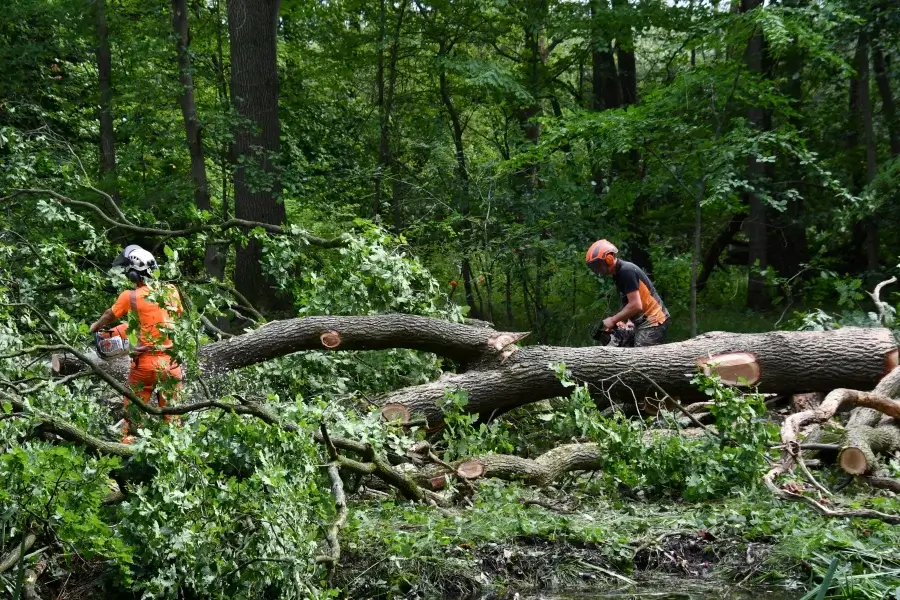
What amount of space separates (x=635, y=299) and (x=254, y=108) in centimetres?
589

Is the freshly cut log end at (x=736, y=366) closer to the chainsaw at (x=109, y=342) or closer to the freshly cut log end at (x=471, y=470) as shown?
the freshly cut log end at (x=471, y=470)

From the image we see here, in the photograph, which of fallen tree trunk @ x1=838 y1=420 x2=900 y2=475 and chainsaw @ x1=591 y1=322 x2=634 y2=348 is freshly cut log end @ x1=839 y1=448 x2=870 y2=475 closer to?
fallen tree trunk @ x1=838 y1=420 x2=900 y2=475

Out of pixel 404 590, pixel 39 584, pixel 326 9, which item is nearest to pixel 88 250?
pixel 39 584

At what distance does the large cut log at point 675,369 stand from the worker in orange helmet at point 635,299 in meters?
0.97

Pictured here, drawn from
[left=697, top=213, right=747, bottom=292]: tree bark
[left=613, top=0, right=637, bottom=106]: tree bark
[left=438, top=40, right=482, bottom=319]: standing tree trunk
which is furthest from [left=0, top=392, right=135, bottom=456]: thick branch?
[left=613, top=0, right=637, bottom=106]: tree bark

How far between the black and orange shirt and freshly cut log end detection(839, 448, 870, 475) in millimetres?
2604

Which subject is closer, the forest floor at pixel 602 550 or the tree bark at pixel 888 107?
the forest floor at pixel 602 550

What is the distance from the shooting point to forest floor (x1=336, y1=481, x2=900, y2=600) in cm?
473

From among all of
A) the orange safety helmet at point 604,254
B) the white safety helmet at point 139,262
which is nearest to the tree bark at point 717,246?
the orange safety helmet at point 604,254

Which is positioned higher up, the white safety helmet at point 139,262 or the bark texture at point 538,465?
the white safety helmet at point 139,262

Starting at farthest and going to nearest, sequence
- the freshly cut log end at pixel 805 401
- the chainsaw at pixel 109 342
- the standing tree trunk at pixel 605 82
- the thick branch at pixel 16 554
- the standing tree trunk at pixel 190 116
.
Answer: the standing tree trunk at pixel 605 82 < the standing tree trunk at pixel 190 116 < the freshly cut log end at pixel 805 401 < the chainsaw at pixel 109 342 < the thick branch at pixel 16 554

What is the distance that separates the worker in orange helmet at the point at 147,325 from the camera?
552 centimetres

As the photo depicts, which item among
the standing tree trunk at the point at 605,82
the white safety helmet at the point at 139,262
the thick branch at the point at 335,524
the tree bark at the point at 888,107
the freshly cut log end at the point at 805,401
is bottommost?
the freshly cut log end at the point at 805,401

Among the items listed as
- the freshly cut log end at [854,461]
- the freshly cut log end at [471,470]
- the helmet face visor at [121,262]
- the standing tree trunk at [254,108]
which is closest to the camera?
the freshly cut log end at [854,461]
